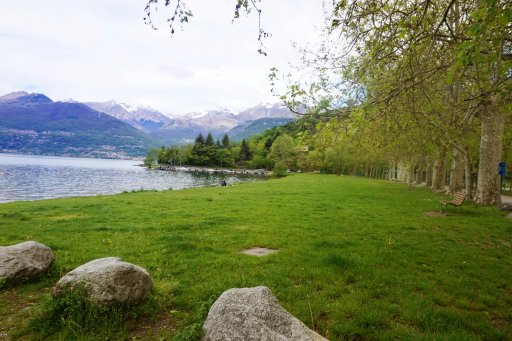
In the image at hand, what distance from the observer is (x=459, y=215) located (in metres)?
20.3

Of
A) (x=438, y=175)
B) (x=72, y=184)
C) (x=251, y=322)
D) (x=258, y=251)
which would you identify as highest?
(x=438, y=175)

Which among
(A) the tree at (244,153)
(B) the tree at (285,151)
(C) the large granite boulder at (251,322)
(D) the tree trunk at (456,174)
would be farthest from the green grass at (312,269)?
(A) the tree at (244,153)

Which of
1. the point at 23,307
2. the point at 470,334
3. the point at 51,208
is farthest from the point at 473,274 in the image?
the point at 51,208

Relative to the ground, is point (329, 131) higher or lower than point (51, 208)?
higher

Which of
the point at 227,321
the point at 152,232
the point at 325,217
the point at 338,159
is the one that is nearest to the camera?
the point at 227,321

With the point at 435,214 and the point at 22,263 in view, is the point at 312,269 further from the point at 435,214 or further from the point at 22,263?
the point at 435,214

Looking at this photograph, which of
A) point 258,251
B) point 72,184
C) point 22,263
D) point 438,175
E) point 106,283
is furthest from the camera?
point 72,184

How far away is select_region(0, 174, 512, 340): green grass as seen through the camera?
6223 millimetres

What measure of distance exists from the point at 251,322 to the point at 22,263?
6.55m

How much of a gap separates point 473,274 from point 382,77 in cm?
788

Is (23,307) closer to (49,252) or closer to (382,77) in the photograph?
(49,252)

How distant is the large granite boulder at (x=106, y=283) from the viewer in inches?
239

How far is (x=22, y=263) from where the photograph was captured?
7.78 meters

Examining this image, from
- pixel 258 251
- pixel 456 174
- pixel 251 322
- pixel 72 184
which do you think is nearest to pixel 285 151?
pixel 72 184
